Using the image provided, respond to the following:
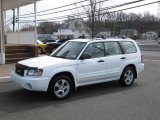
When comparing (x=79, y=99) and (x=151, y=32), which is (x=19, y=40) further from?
(x=151, y=32)

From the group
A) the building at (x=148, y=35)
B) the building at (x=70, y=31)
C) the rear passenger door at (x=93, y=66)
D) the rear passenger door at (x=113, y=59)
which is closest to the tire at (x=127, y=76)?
the rear passenger door at (x=113, y=59)

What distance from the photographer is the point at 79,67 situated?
26.5 feet

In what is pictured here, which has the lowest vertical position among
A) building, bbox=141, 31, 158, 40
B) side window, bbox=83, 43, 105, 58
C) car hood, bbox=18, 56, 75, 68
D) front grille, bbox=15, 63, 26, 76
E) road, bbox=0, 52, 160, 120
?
road, bbox=0, 52, 160, 120

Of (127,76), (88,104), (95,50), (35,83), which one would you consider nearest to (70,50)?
(95,50)

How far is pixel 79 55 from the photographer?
8.25 meters

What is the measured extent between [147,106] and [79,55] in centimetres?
242

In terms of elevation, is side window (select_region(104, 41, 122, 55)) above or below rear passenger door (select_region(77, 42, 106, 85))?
above

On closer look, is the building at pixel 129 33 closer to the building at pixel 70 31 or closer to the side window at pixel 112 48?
the building at pixel 70 31

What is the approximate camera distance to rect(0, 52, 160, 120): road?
20.5 feet

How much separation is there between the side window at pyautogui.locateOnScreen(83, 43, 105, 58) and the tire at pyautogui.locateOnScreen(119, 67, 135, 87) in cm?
119

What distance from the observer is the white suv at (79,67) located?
291 inches

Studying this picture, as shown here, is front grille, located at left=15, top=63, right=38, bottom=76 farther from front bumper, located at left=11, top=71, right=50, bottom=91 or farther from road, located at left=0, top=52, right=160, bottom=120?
road, located at left=0, top=52, right=160, bottom=120

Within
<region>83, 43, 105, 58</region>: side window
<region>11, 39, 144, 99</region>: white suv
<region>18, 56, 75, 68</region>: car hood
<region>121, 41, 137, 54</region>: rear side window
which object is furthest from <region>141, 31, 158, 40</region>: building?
<region>18, 56, 75, 68</region>: car hood

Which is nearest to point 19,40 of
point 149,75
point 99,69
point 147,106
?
point 149,75
